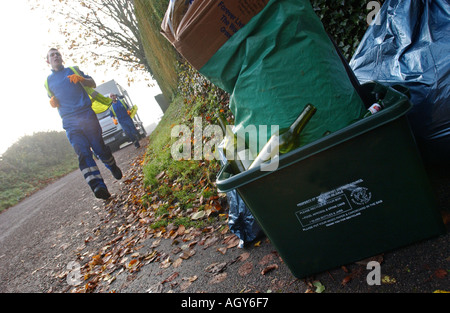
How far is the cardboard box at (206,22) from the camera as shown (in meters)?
1.30

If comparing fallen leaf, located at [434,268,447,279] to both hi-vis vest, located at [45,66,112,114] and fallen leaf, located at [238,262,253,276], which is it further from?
hi-vis vest, located at [45,66,112,114]

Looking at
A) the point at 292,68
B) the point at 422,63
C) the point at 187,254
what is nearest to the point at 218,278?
the point at 187,254

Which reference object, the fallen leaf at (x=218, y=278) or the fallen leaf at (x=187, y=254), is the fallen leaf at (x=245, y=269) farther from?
the fallen leaf at (x=187, y=254)

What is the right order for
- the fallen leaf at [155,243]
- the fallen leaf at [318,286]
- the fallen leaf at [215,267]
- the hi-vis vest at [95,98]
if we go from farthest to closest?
the hi-vis vest at [95,98]
the fallen leaf at [155,243]
the fallen leaf at [215,267]
the fallen leaf at [318,286]

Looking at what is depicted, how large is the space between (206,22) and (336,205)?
101cm

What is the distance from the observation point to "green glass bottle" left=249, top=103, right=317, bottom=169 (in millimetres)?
1267

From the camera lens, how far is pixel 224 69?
1.43 m

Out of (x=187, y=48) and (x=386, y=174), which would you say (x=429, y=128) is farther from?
(x=187, y=48)

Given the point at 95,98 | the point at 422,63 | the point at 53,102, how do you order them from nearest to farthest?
the point at 422,63 < the point at 53,102 < the point at 95,98

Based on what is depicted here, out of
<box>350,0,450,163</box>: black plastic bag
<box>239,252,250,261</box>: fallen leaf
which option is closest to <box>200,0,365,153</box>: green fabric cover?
<box>350,0,450,163</box>: black plastic bag

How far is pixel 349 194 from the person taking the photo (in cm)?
120

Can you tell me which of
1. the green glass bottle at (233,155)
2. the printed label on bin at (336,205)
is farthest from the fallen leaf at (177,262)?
the printed label on bin at (336,205)

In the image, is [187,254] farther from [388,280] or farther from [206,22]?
[206,22]
